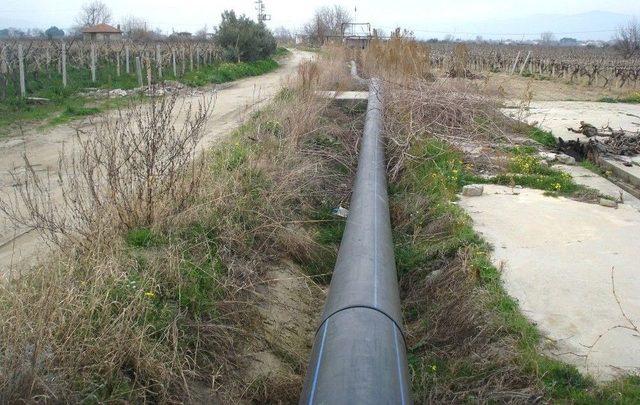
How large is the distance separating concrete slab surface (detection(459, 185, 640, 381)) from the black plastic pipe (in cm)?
119

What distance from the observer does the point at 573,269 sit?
4.55 meters

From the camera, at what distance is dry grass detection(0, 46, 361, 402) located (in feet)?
9.11

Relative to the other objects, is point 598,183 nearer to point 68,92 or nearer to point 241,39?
point 68,92

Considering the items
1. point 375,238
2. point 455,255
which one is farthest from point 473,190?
point 375,238

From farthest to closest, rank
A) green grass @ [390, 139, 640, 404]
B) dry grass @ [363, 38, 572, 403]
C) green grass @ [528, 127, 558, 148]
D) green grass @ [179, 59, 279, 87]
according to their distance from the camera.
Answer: green grass @ [179, 59, 279, 87]
green grass @ [528, 127, 558, 148]
dry grass @ [363, 38, 572, 403]
green grass @ [390, 139, 640, 404]

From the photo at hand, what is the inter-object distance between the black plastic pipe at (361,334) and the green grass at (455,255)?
662 millimetres

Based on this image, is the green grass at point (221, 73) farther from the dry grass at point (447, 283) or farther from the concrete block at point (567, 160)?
the concrete block at point (567, 160)

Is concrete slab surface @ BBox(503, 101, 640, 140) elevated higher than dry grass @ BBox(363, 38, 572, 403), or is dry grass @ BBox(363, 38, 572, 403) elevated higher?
concrete slab surface @ BBox(503, 101, 640, 140)

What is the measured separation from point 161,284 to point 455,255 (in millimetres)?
2676

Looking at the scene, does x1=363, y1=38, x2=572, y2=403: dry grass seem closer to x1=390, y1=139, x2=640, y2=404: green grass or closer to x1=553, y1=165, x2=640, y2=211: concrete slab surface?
x1=390, y1=139, x2=640, y2=404: green grass

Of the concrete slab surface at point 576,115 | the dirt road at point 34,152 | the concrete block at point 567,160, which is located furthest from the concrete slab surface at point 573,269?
the concrete slab surface at point 576,115

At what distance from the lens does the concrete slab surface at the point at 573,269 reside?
11.5 ft

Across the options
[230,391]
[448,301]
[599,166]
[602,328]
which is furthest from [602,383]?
[599,166]

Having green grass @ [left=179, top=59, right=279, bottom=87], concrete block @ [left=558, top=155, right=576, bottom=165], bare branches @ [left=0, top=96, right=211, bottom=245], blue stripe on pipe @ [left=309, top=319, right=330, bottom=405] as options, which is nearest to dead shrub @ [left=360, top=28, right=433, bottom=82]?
concrete block @ [left=558, top=155, right=576, bottom=165]
